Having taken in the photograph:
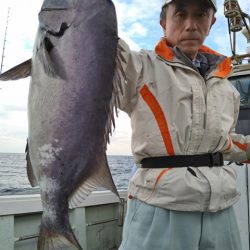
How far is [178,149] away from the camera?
8.43 ft

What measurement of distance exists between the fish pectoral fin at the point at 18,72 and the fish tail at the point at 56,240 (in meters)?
0.71

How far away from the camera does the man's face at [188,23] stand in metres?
2.78

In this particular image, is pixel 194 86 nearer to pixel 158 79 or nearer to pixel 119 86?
pixel 158 79

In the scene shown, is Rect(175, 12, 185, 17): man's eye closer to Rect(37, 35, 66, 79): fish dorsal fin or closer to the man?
the man

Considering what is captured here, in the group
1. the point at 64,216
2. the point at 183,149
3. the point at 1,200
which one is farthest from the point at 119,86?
the point at 1,200

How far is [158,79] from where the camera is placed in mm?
2664

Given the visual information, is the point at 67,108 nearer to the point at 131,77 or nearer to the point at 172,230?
the point at 131,77

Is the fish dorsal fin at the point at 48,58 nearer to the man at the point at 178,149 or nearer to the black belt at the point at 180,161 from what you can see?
the man at the point at 178,149

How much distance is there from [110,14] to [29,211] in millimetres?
3322

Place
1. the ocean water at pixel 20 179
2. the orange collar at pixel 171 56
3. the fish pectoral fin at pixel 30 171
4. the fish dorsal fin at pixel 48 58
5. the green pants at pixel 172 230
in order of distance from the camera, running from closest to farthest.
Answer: the fish dorsal fin at pixel 48 58
the fish pectoral fin at pixel 30 171
the green pants at pixel 172 230
the orange collar at pixel 171 56
the ocean water at pixel 20 179

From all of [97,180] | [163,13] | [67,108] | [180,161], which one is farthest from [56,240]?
[163,13]

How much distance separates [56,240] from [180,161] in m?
1.08

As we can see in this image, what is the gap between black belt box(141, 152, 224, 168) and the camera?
2.57 m

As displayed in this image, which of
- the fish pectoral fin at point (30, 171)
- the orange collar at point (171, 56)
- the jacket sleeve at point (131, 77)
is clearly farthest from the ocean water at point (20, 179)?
the orange collar at point (171, 56)
